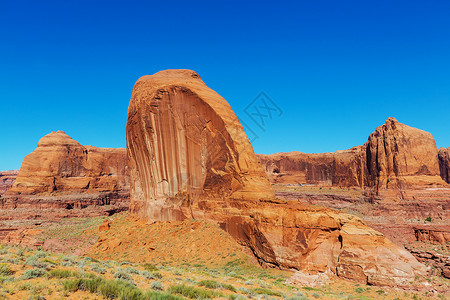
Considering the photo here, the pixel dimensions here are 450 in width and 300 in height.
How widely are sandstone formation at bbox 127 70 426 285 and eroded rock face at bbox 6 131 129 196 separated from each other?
64.1 meters

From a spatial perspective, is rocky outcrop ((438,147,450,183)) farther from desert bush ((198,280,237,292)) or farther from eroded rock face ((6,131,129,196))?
eroded rock face ((6,131,129,196))

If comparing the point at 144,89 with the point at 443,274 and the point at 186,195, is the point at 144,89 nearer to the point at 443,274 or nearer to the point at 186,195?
the point at 186,195

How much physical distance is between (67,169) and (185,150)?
78832mm

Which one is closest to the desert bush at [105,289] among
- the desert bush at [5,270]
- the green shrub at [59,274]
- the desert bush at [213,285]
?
the green shrub at [59,274]

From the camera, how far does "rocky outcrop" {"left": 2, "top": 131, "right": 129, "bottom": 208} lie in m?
79.7

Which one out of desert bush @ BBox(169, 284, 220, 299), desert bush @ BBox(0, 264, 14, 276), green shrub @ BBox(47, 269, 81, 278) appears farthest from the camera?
desert bush @ BBox(169, 284, 220, 299)

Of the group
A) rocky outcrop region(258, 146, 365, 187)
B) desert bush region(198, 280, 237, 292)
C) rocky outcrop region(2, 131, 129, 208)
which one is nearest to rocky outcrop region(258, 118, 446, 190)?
rocky outcrop region(258, 146, 365, 187)

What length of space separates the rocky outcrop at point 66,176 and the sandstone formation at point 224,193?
57.7 m

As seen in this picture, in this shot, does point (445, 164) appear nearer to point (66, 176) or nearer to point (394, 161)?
point (394, 161)

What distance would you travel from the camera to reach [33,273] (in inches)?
388

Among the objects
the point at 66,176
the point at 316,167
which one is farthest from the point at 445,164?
the point at 66,176

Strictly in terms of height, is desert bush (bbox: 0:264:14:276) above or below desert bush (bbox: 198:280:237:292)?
above

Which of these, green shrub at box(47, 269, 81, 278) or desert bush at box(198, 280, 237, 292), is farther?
desert bush at box(198, 280, 237, 292)

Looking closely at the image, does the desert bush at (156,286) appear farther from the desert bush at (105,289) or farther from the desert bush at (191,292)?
the desert bush at (105,289)
